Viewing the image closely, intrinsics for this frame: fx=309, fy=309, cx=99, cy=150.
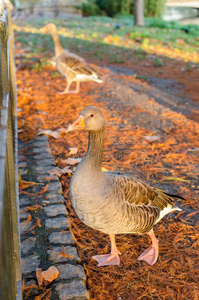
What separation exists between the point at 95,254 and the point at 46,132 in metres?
2.80

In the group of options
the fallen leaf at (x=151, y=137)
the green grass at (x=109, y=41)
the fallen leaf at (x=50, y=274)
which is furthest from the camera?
the green grass at (x=109, y=41)

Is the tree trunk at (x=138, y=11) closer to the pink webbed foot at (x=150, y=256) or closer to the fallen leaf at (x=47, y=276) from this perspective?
the pink webbed foot at (x=150, y=256)

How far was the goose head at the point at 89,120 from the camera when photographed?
9.16 feet

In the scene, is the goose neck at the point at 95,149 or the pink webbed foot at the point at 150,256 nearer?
the goose neck at the point at 95,149

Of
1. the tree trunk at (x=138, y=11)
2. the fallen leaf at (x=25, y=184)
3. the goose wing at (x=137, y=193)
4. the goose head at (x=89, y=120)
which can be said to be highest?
the tree trunk at (x=138, y=11)

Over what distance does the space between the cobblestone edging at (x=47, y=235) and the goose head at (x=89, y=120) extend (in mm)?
1183

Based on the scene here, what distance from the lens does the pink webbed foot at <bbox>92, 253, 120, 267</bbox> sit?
304 cm

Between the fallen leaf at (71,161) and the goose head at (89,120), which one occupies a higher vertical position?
the goose head at (89,120)

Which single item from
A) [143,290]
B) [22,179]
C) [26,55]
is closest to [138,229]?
[143,290]

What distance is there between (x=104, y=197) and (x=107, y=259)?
30.1 inches

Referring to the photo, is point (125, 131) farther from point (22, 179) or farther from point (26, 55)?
point (26, 55)

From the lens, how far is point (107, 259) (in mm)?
3055

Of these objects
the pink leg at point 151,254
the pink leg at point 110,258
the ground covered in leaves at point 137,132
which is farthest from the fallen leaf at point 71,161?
the pink leg at point 151,254

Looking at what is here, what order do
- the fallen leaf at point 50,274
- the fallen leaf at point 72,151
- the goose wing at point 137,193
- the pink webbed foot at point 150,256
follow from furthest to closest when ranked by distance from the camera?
1. the fallen leaf at point 72,151
2. the pink webbed foot at point 150,256
3. the goose wing at point 137,193
4. the fallen leaf at point 50,274
